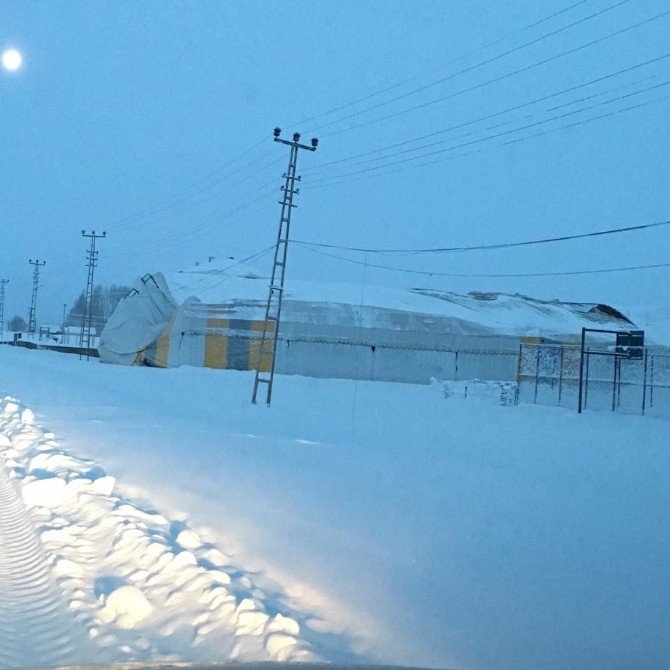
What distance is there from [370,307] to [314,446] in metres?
28.7

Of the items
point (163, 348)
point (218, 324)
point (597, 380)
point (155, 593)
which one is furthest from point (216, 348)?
point (155, 593)

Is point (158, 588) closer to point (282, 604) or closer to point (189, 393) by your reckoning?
point (282, 604)

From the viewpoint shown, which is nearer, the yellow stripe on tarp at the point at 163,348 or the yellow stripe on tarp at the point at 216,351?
the yellow stripe on tarp at the point at 216,351

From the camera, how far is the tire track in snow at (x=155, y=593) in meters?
4.81

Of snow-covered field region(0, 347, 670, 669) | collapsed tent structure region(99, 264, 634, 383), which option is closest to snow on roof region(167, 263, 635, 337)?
collapsed tent structure region(99, 264, 634, 383)

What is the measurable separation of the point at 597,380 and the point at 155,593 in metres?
24.1

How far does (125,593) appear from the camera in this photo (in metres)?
5.41

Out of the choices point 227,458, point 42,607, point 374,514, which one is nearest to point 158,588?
point 42,607

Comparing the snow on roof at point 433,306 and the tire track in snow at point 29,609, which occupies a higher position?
the snow on roof at point 433,306

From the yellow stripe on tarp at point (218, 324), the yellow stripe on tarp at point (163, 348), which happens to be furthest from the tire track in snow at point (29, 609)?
the yellow stripe on tarp at point (163, 348)

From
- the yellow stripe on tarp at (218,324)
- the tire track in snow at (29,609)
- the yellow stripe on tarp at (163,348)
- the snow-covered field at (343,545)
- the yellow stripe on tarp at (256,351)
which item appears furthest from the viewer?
the yellow stripe on tarp at (163,348)

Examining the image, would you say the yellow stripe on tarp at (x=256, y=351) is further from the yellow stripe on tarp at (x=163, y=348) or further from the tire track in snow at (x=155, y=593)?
the tire track in snow at (x=155, y=593)

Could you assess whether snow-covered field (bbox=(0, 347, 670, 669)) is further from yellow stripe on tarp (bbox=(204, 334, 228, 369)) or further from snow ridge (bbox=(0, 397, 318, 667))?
yellow stripe on tarp (bbox=(204, 334, 228, 369))

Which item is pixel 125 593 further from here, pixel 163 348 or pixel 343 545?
pixel 163 348
